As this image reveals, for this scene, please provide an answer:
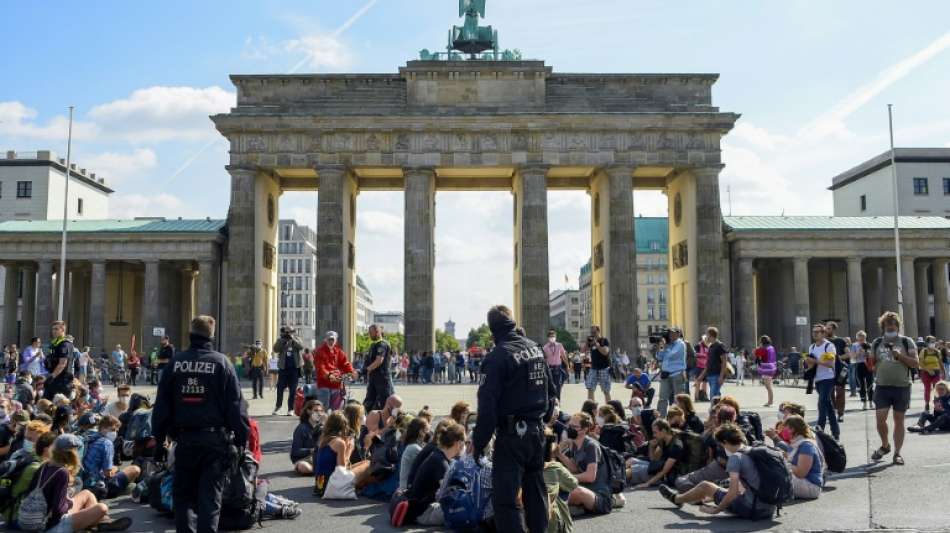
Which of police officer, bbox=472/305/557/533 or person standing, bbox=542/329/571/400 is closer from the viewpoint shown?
police officer, bbox=472/305/557/533

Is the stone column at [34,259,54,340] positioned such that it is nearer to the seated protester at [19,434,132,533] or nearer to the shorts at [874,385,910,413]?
the seated protester at [19,434,132,533]

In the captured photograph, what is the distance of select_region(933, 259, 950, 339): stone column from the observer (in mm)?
53438

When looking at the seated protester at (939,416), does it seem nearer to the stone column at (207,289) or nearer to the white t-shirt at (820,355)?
the white t-shirt at (820,355)

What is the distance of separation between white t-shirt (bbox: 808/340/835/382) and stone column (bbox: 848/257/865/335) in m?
35.1

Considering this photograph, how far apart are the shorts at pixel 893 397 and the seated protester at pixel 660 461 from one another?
3.58 metres

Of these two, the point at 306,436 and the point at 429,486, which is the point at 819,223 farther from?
the point at 429,486

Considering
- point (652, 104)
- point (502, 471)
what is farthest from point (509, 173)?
point (502, 471)

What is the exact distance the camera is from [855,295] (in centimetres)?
4981

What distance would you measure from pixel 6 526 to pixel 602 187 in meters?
41.4

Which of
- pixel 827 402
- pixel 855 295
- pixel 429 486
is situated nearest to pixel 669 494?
pixel 429 486

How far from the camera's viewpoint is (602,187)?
161 feet

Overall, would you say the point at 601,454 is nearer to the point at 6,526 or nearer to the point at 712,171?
the point at 6,526

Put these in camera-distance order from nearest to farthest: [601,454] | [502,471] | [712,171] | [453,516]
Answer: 1. [502,471]
2. [453,516]
3. [601,454]
4. [712,171]

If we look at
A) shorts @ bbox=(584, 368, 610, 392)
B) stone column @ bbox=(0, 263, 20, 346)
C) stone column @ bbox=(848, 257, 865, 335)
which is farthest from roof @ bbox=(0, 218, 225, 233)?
stone column @ bbox=(848, 257, 865, 335)
